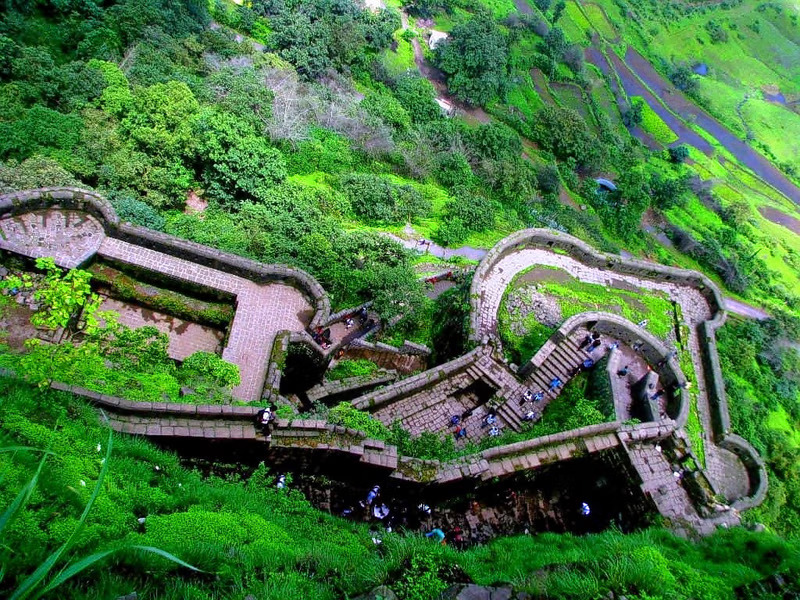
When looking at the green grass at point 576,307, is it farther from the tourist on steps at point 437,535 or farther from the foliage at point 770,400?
the tourist on steps at point 437,535

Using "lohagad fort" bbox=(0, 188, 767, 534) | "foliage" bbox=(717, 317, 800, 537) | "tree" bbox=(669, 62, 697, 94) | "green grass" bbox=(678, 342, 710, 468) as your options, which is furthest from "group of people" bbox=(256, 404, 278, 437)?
"tree" bbox=(669, 62, 697, 94)

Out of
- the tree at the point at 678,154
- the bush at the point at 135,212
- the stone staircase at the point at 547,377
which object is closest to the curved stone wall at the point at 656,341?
the stone staircase at the point at 547,377

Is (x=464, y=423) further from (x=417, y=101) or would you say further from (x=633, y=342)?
(x=417, y=101)

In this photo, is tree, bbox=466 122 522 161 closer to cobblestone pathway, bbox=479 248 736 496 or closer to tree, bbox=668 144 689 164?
cobblestone pathway, bbox=479 248 736 496

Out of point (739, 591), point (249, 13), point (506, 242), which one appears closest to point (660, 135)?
point (249, 13)

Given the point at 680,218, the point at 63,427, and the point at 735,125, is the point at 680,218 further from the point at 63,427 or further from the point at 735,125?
the point at 63,427
